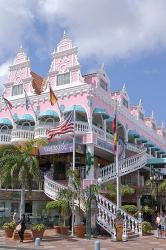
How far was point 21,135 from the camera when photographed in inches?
1277

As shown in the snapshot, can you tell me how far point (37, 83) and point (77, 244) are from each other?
2035cm

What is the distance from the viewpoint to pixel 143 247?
19.8 metres

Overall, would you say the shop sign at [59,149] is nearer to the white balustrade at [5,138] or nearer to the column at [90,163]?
the column at [90,163]

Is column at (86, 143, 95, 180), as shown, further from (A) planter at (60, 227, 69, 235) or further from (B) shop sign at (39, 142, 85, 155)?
(A) planter at (60, 227, 69, 235)

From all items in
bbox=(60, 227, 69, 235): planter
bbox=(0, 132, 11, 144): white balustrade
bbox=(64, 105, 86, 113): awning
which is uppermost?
bbox=(64, 105, 86, 113): awning

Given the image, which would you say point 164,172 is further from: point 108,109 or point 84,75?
point 84,75

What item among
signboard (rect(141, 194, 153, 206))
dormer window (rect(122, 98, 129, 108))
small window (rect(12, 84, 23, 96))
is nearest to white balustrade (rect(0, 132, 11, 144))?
small window (rect(12, 84, 23, 96))

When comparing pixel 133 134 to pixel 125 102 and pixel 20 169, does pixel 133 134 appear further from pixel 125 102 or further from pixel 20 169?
pixel 20 169

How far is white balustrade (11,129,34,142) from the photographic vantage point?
1271 inches

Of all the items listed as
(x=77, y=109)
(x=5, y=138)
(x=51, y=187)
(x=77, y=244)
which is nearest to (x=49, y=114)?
(x=77, y=109)

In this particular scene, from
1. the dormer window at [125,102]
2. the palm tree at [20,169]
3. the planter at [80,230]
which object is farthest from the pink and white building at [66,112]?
the planter at [80,230]

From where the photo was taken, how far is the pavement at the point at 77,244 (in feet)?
63.5

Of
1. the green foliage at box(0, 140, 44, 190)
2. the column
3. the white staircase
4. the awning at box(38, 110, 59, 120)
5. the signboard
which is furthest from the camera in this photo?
the signboard

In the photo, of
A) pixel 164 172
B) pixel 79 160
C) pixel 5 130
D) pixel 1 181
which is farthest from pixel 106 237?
pixel 164 172
